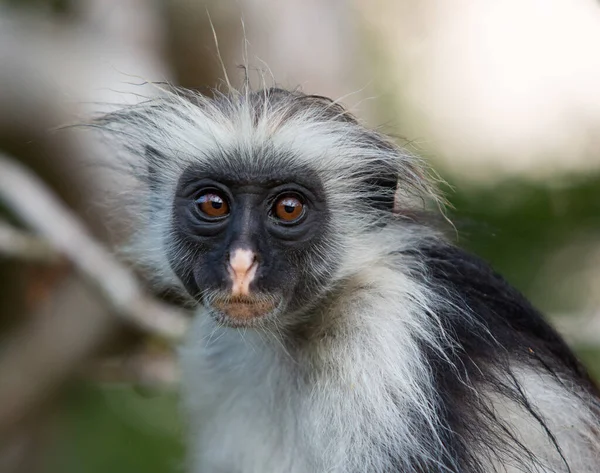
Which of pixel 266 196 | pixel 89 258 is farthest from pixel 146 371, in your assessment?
pixel 266 196

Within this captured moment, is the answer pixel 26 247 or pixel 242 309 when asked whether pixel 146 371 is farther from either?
pixel 242 309

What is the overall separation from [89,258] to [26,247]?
516 mm

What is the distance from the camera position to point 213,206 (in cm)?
312

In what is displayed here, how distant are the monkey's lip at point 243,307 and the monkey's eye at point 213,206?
1.14 feet

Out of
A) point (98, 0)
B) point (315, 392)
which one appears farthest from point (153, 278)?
point (98, 0)

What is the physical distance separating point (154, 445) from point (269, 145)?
204 inches

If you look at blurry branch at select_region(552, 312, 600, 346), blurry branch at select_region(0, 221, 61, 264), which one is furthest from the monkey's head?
blurry branch at select_region(552, 312, 600, 346)

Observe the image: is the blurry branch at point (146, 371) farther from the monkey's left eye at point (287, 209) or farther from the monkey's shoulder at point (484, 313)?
the monkey's shoulder at point (484, 313)

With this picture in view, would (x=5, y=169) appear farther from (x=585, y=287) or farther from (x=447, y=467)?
(x=585, y=287)

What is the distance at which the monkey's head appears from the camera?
2.97m

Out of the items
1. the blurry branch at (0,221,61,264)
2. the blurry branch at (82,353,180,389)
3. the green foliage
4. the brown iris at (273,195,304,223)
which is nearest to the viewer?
the brown iris at (273,195,304,223)

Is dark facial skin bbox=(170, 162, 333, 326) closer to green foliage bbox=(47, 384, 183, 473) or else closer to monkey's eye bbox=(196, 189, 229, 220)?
monkey's eye bbox=(196, 189, 229, 220)

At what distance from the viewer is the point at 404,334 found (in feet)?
9.80

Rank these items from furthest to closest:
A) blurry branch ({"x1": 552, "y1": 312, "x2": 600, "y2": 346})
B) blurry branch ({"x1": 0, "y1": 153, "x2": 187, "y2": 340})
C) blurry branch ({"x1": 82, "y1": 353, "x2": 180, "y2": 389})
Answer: blurry branch ({"x1": 82, "y1": 353, "x2": 180, "y2": 389})
blurry branch ({"x1": 552, "y1": 312, "x2": 600, "y2": 346})
blurry branch ({"x1": 0, "y1": 153, "x2": 187, "y2": 340})
